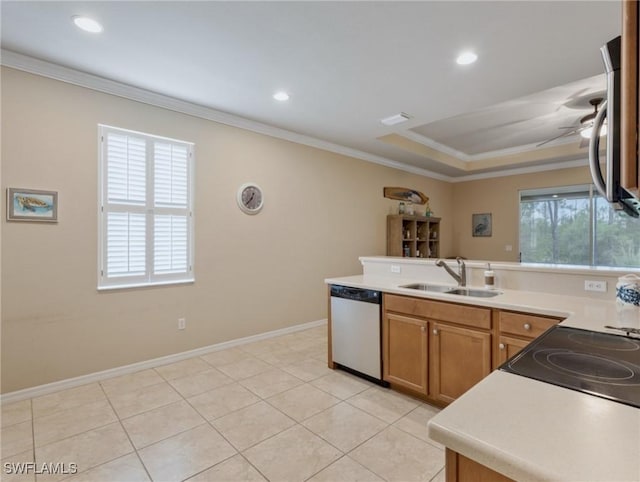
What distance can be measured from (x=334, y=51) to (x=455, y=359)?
253cm

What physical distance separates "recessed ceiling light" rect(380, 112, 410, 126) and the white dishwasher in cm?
219

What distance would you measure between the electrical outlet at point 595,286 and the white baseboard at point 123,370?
3.33 m

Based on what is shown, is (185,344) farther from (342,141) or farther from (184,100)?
(342,141)

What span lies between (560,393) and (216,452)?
6.37ft

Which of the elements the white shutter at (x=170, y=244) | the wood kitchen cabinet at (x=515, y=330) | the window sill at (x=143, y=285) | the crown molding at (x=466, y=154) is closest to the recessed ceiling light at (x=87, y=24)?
the white shutter at (x=170, y=244)

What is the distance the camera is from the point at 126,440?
2123mm

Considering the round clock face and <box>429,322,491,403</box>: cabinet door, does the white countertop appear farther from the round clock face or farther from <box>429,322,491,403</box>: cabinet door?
the round clock face

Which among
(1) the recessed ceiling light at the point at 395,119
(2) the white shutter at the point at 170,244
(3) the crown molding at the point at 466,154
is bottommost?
(2) the white shutter at the point at 170,244

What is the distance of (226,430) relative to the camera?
2.24 m

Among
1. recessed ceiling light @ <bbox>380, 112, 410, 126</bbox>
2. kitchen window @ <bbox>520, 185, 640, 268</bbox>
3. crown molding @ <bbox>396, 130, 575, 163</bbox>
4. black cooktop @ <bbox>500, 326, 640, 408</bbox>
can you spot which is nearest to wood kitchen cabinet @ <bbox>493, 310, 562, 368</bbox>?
black cooktop @ <bbox>500, 326, 640, 408</bbox>

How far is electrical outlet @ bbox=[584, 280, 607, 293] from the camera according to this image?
219 cm

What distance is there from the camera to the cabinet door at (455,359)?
2230mm

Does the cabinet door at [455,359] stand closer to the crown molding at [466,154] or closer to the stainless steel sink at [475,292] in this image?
the stainless steel sink at [475,292]

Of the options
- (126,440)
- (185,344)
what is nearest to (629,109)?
(126,440)
